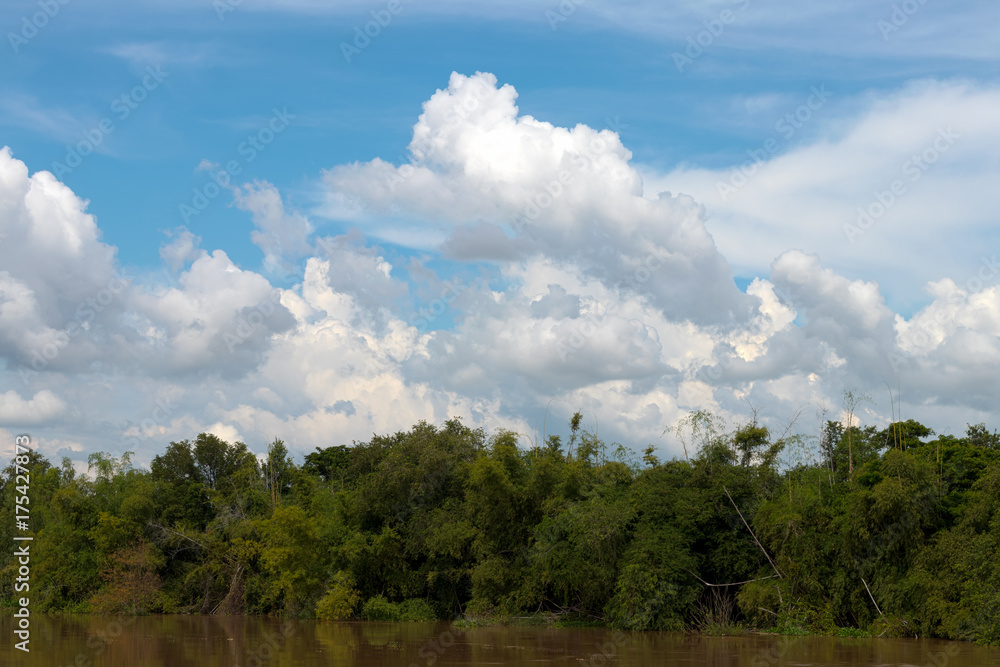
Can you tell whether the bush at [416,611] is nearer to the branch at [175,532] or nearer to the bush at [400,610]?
the bush at [400,610]

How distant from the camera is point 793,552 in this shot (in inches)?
1046

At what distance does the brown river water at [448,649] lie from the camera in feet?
66.1

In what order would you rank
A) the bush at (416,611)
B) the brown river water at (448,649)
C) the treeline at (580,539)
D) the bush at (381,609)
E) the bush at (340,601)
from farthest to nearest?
the bush at (340,601)
the bush at (381,609)
the bush at (416,611)
the treeline at (580,539)
the brown river water at (448,649)

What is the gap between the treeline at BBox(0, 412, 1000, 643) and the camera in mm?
24797

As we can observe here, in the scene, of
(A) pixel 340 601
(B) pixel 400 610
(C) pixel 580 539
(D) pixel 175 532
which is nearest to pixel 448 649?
(C) pixel 580 539

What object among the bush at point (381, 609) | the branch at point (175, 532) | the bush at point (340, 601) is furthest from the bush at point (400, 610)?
the branch at point (175, 532)

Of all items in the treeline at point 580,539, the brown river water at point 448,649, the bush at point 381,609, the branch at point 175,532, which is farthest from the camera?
the branch at point 175,532

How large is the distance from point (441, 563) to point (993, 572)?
19.2 meters

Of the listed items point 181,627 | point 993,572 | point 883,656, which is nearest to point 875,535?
point 993,572

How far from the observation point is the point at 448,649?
76.0ft

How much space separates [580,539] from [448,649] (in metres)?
6.85

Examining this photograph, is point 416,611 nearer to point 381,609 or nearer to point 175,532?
point 381,609

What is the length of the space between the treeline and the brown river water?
4.47ft

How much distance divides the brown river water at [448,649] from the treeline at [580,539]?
4.47 feet
